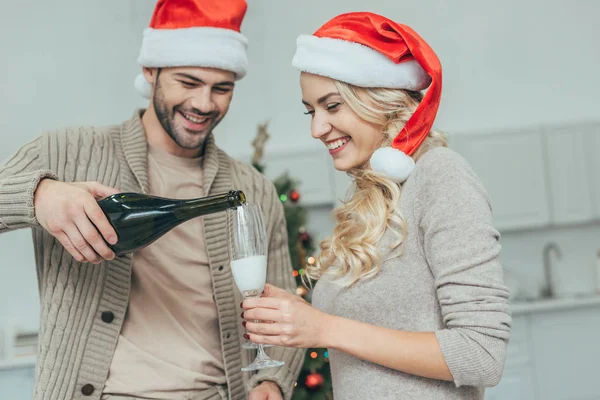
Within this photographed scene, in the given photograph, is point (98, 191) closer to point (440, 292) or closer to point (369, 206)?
point (369, 206)

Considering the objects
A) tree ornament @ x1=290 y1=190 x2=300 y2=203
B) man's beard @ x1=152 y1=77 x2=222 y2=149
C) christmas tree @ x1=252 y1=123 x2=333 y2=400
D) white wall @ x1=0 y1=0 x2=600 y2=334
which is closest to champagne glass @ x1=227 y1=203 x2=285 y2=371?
man's beard @ x1=152 y1=77 x2=222 y2=149

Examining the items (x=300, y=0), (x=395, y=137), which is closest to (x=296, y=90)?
(x=300, y=0)

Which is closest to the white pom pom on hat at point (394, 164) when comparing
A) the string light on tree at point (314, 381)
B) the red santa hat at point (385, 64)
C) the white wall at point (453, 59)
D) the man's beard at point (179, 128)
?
the red santa hat at point (385, 64)

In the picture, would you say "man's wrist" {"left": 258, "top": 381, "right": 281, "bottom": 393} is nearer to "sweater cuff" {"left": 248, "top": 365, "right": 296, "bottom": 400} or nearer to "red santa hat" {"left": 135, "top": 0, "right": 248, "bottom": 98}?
"sweater cuff" {"left": 248, "top": 365, "right": 296, "bottom": 400}

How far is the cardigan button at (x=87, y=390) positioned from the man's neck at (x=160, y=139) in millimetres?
715

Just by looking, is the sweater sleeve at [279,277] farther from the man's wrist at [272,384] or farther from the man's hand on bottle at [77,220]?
the man's hand on bottle at [77,220]

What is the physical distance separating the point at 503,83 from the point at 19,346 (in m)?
3.59

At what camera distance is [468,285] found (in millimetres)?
1207

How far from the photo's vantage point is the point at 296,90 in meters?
4.62

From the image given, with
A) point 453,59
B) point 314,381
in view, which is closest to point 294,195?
point 314,381

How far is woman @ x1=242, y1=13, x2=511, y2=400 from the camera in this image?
1.22 metres

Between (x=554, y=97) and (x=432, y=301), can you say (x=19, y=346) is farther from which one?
(x=554, y=97)

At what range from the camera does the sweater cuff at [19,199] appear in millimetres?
1370

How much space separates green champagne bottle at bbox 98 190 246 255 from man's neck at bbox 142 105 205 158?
0.55 meters
